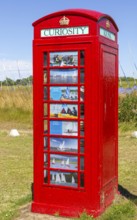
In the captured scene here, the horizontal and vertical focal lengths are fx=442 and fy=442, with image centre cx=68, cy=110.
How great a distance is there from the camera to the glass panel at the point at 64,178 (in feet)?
18.3

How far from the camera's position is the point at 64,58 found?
18.1 feet

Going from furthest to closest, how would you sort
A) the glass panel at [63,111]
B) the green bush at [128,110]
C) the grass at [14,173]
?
the green bush at [128,110], the grass at [14,173], the glass panel at [63,111]

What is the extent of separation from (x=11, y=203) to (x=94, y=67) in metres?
2.42

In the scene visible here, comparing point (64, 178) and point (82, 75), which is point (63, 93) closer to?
point (82, 75)

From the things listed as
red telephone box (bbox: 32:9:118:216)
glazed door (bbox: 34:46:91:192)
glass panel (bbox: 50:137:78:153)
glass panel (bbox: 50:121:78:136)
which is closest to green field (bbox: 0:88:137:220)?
red telephone box (bbox: 32:9:118:216)

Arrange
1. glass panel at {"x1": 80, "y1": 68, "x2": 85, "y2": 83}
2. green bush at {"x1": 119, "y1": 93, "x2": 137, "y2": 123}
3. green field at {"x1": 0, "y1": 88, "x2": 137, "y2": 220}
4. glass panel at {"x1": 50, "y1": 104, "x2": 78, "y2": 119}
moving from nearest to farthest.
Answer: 1. glass panel at {"x1": 80, "y1": 68, "x2": 85, "y2": 83}
2. glass panel at {"x1": 50, "y1": 104, "x2": 78, "y2": 119}
3. green field at {"x1": 0, "y1": 88, "x2": 137, "y2": 220}
4. green bush at {"x1": 119, "y1": 93, "x2": 137, "y2": 123}

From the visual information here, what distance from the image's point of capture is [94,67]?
17.5 feet

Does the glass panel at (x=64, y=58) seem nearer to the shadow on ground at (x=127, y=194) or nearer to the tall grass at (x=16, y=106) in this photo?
the shadow on ground at (x=127, y=194)

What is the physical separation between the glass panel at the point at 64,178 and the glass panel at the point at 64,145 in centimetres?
30

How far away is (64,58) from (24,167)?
13.6ft

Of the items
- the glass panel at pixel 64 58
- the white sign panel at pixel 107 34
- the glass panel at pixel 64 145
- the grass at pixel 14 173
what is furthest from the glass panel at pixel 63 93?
the grass at pixel 14 173

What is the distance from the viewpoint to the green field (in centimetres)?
576

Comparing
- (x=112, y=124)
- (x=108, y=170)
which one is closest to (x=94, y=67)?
(x=112, y=124)

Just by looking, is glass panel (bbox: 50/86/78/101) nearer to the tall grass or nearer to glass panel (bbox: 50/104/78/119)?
glass panel (bbox: 50/104/78/119)
